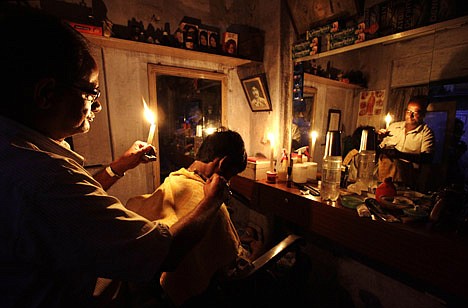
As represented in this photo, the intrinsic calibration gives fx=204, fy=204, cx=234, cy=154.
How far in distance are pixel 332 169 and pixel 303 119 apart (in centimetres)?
75

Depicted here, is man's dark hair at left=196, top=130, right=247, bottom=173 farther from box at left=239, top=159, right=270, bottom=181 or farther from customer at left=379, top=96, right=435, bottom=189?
customer at left=379, top=96, right=435, bottom=189

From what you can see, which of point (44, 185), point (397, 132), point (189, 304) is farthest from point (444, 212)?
point (44, 185)

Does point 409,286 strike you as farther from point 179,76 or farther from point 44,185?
point 179,76

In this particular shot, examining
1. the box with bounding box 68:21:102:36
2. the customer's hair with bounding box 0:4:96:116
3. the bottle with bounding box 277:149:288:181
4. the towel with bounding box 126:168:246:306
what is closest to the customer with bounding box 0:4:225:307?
the customer's hair with bounding box 0:4:96:116

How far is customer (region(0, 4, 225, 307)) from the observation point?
23.7 inches

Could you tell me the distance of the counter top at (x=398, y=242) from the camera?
112cm

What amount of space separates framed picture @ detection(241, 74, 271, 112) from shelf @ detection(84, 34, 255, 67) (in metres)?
0.24

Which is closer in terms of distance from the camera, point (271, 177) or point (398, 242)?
point (398, 242)

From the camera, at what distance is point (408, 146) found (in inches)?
66.3

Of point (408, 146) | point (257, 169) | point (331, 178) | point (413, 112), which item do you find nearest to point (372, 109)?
point (413, 112)

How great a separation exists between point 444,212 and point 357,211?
471 mm

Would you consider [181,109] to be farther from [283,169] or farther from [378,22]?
[378,22]

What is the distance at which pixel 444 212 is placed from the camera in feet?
4.20

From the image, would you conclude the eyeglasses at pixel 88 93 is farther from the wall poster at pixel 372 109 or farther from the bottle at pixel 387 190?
the wall poster at pixel 372 109
